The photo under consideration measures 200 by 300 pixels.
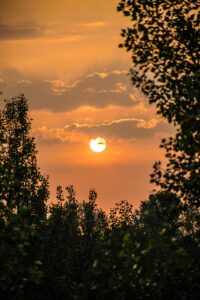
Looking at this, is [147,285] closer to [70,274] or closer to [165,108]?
[165,108]

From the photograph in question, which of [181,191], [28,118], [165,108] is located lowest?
[181,191]

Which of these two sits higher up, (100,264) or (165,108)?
(165,108)

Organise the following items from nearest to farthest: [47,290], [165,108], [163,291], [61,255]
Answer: [163,291]
[165,108]
[47,290]
[61,255]

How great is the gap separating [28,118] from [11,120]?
180 centimetres

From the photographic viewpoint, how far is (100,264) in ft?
56.4

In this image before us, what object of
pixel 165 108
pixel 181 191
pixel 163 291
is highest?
pixel 165 108

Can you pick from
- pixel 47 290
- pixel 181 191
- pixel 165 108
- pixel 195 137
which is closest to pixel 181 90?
pixel 165 108

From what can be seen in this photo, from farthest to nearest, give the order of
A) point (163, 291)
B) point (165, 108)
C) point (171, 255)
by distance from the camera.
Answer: point (165, 108), point (163, 291), point (171, 255)

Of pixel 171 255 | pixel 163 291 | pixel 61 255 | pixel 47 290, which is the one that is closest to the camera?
pixel 171 255

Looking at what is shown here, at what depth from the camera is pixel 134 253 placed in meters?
18.0

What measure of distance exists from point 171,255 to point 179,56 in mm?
7276

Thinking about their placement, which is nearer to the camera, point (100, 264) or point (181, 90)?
point (100, 264)

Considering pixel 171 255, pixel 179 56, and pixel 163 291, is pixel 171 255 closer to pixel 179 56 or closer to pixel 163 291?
pixel 163 291

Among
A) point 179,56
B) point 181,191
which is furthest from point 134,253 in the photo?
point 179,56
